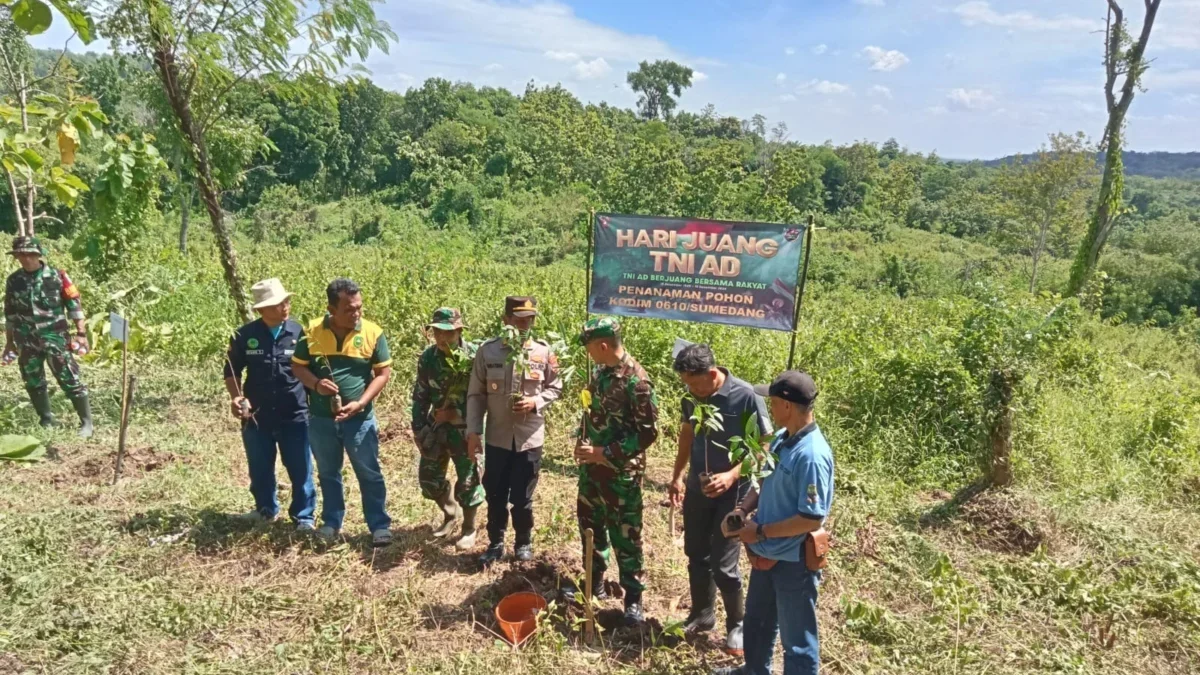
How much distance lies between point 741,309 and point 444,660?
3182mm

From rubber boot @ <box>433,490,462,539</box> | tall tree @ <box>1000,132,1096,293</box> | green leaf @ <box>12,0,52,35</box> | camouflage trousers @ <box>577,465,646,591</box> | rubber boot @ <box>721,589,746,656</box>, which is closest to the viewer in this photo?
green leaf @ <box>12,0,52,35</box>

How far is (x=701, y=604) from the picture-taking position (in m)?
3.42

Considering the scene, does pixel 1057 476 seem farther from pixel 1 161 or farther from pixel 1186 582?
pixel 1 161

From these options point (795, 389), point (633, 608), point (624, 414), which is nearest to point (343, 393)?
point (624, 414)

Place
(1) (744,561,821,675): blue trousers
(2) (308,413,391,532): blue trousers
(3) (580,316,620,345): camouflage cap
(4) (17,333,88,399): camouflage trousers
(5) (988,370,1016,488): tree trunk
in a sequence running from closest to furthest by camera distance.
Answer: (1) (744,561,821,675): blue trousers
(3) (580,316,620,345): camouflage cap
(2) (308,413,391,532): blue trousers
(5) (988,370,1016,488): tree trunk
(4) (17,333,88,399): camouflage trousers

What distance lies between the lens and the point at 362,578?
149 inches

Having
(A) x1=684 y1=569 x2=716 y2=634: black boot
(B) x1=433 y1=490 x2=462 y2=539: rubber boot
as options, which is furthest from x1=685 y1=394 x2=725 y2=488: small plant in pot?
(B) x1=433 y1=490 x2=462 y2=539: rubber boot

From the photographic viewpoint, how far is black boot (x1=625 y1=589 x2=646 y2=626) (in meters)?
3.48

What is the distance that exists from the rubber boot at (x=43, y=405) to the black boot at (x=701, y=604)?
5.54 m

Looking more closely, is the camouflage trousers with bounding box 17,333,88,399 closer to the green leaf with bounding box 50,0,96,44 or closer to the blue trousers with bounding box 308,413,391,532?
the blue trousers with bounding box 308,413,391,532

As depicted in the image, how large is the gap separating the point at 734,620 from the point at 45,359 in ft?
18.9

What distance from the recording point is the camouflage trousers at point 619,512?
11.1 feet

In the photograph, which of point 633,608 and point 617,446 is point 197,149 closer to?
point 617,446

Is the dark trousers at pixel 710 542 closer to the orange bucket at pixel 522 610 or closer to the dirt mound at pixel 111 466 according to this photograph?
the orange bucket at pixel 522 610
